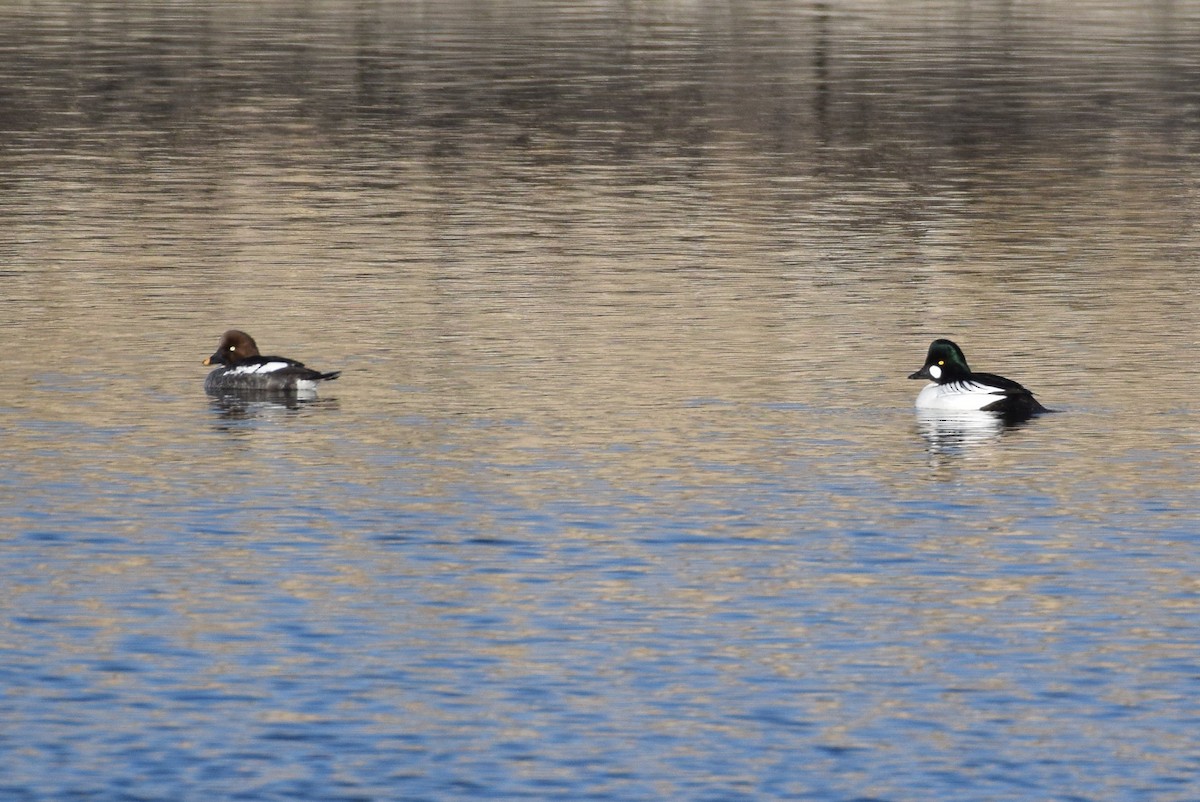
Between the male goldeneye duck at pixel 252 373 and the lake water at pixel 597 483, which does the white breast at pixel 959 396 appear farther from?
the male goldeneye duck at pixel 252 373

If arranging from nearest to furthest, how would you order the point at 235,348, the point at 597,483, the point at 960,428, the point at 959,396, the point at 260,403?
the point at 597,483
the point at 960,428
the point at 959,396
the point at 260,403
the point at 235,348

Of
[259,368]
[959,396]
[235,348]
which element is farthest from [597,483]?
[235,348]

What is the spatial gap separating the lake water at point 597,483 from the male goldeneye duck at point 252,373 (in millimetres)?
356

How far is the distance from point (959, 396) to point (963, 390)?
9 cm

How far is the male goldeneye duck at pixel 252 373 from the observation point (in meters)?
27.8

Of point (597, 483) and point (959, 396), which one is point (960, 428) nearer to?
point (959, 396)

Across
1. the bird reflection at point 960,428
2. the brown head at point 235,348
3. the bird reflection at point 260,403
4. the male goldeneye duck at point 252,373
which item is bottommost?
the bird reflection at point 960,428

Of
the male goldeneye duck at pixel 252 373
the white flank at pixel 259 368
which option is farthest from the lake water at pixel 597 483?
the white flank at pixel 259 368

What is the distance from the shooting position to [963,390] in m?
26.8

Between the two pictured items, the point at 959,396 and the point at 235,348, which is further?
the point at 235,348

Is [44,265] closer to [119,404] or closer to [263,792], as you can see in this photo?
[119,404]

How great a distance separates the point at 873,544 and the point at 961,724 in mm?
4804

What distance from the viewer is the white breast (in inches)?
1050

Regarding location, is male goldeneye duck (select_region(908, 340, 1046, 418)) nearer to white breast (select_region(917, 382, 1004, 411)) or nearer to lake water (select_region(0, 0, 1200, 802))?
white breast (select_region(917, 382, 1004, 411))
